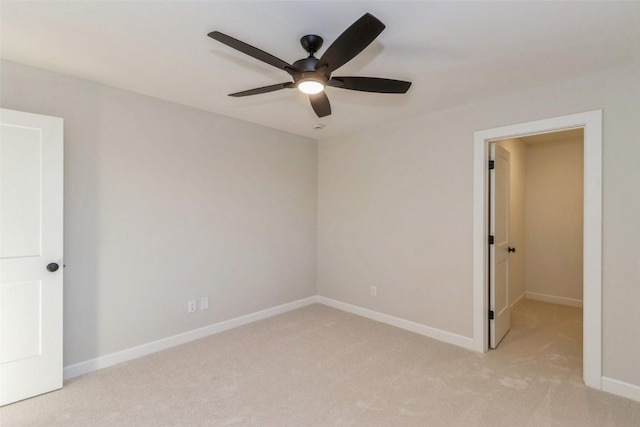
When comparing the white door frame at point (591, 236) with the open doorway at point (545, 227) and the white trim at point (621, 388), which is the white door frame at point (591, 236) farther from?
the open doorway at point (545, 227)

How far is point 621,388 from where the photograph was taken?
231 centimetres

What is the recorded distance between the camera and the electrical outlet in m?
3.28

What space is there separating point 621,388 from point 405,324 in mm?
1818

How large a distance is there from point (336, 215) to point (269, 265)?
1164 millimetres

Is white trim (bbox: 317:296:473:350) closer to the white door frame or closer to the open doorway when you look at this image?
the white door frame

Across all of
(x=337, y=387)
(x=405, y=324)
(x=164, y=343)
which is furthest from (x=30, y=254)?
(x=405, y=324)

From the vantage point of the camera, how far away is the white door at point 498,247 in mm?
3104

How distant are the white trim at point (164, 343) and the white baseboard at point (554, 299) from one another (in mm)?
3727

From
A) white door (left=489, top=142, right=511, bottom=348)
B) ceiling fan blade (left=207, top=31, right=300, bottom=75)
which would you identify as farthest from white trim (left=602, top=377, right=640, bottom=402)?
ceiling fan blade (left=207, top=31, right=300, bottom=75)

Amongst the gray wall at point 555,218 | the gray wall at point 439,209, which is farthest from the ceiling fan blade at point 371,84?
the gray wall at point 555,218

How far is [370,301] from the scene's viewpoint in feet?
13.2

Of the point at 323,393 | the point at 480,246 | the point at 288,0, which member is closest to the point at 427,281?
the point at 480,246

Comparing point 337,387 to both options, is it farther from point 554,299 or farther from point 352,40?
point 554,299

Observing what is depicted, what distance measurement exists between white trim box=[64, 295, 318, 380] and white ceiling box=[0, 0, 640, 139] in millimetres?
2399
